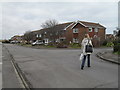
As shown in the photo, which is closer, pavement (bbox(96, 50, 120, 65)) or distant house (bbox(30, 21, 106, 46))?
pavement (bbox(96, 50, 120, 65))

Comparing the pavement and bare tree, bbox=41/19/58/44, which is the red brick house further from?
the pavement

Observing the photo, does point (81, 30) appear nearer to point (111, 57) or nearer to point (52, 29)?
point (52, 29)

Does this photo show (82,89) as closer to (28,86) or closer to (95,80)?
(95,80)

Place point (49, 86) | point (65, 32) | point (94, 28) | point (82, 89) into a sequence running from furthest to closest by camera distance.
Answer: point (65, 32) < point (94, 28) < point (49, 86) < point (82, 89)

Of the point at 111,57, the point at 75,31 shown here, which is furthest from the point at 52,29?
the point at 111,57

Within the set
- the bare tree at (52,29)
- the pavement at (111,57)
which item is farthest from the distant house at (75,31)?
the pavement at (111,57)

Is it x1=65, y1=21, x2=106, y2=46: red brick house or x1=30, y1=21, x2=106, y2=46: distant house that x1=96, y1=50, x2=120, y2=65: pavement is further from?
x1=65, y1=21, x2=106, y2=46: red brick house

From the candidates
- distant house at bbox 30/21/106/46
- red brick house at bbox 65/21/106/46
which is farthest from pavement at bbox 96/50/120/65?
red brick house at bbox 65/21/106/46

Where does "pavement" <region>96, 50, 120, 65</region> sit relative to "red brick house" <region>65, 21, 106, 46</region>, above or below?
below

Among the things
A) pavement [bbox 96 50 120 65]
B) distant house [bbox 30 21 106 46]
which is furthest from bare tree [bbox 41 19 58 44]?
pavement [bbox 96 50 120 65]

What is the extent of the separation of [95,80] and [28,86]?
8.19 feet

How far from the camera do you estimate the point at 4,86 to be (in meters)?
4.95

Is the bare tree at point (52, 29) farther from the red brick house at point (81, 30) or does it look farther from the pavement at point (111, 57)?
the pavement at point (111, 57)

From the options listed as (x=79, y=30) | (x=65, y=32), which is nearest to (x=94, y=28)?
(x=79, y=30)
